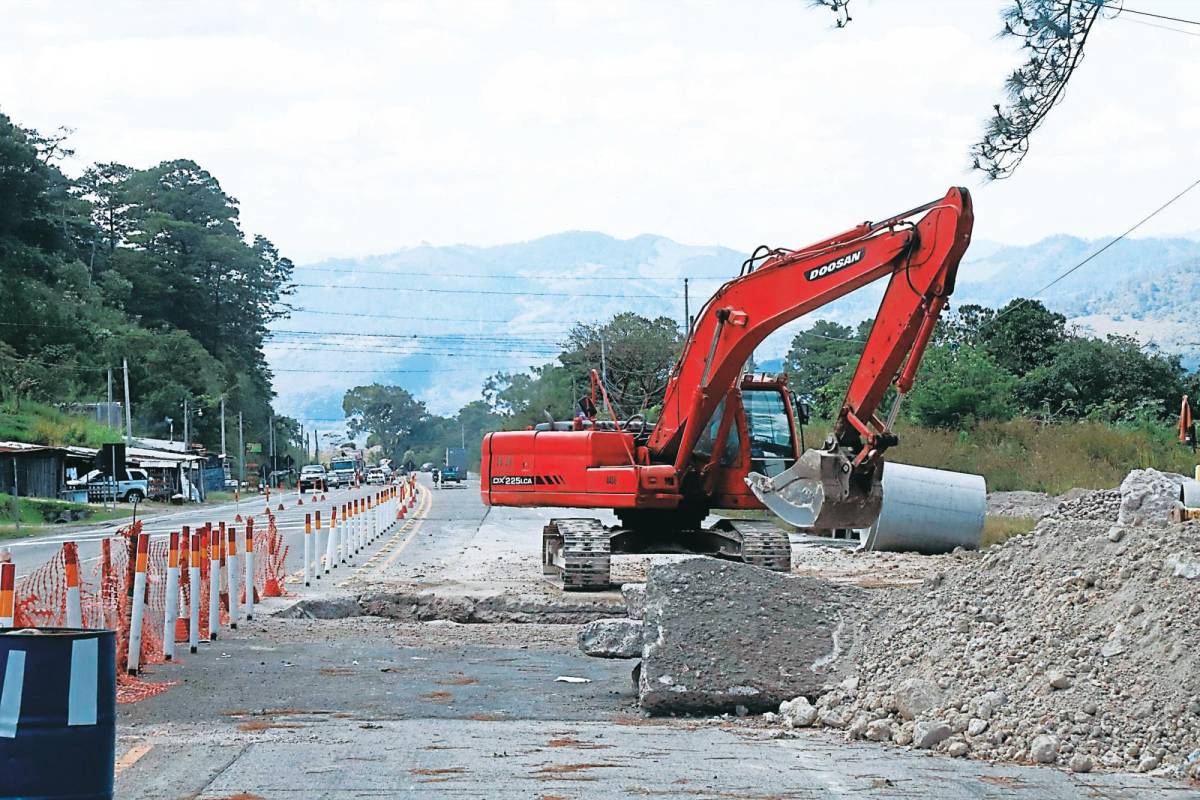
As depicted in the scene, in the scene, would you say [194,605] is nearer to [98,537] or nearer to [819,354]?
[98,537]

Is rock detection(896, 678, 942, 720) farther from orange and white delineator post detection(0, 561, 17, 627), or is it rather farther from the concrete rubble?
orange and white delineator post detection(0, 561, 17, 627)

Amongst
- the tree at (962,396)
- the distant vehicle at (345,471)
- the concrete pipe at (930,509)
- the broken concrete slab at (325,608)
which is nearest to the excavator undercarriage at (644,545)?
the broken concrete slab at (325,608)

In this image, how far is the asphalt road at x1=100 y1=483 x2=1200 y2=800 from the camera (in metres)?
8.38

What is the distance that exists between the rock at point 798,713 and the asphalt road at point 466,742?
196 millimetres

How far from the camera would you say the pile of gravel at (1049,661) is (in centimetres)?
975

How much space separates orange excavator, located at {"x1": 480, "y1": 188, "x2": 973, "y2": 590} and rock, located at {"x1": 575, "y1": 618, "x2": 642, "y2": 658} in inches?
136

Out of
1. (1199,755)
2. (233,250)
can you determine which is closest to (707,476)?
(1199,755)

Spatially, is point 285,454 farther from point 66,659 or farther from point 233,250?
point 66,659

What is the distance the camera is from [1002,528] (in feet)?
105

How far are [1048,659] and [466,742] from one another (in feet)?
13.0

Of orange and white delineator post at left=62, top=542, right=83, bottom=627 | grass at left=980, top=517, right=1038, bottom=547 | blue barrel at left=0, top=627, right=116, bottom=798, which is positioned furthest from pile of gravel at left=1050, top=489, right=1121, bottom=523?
blue barrel at left=0, top=627, right=116, bottom=798

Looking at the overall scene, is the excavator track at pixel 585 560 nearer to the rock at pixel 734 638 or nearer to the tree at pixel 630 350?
the rock at pixel 734 638

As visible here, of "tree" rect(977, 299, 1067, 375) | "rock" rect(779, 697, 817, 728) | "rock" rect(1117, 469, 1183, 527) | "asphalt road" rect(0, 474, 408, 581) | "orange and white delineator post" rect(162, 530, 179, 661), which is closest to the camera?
"rock" rect(779, 697, 817, 728)

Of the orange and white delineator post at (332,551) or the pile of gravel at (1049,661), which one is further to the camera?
the orange and white delineator post at (332,551)
